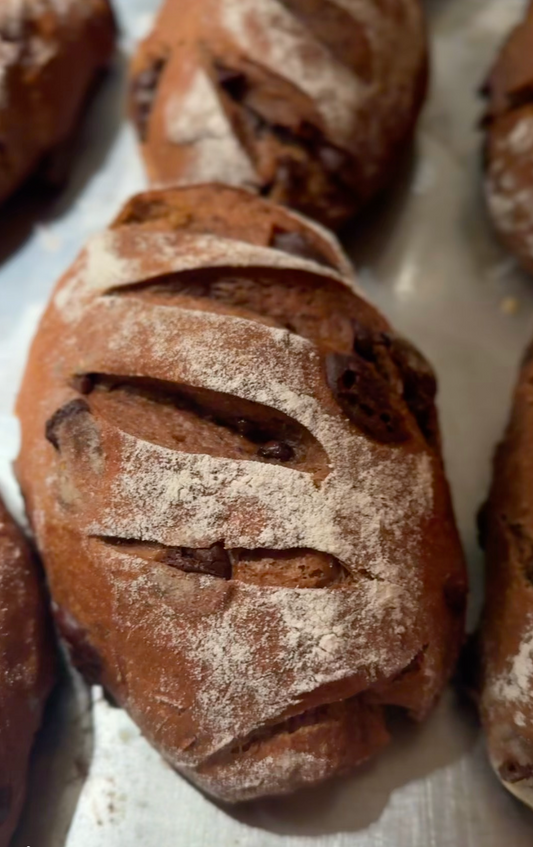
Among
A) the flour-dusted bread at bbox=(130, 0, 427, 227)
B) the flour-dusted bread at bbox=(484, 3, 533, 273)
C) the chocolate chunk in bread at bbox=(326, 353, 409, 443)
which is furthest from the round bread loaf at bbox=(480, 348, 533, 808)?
the flour-dusted bread at bbox=(130, 0, 427, 227)

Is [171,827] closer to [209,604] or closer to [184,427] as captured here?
[209,604]

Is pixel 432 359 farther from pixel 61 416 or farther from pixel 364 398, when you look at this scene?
pixel 61 416

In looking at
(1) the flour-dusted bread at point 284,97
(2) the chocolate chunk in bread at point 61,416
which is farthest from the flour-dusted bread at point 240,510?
(1) the flour-dusted bread at point 284,97

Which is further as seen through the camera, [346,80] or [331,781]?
[346,80]

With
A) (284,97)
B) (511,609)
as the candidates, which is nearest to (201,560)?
(511,609)

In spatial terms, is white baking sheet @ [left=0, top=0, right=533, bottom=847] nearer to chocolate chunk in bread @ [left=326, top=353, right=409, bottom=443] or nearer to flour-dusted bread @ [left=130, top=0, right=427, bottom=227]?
flour-dusted bread @ [left=130, top=0, right=427, bottom=227]

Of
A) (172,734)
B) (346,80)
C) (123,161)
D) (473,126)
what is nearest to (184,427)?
(172,734)

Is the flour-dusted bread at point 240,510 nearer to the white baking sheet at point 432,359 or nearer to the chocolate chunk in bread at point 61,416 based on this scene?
the chocolate chunk in bread at point 61,416
